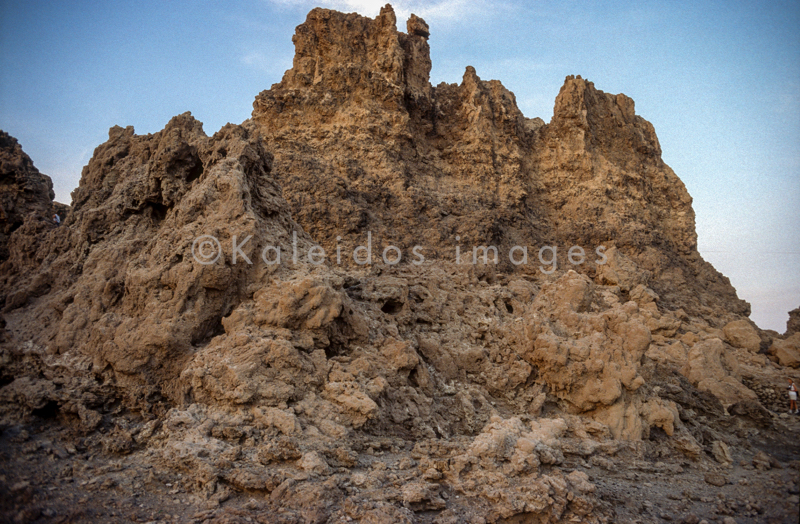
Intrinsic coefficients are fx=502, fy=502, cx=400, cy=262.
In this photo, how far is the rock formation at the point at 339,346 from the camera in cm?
607

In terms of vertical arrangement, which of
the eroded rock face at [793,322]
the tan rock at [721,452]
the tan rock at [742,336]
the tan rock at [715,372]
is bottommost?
the tan rock at [721,452]

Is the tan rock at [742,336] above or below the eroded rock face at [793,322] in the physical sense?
below

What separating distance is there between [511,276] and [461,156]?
4.91m

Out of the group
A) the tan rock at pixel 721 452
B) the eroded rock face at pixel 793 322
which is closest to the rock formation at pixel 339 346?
the tan rock at pixel 721 452

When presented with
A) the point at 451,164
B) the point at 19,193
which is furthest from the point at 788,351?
the point at 19,193

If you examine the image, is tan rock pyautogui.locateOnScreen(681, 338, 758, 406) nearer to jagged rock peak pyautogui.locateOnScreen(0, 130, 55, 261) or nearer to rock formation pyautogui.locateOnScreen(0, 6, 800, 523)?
rock formation pyautogui.locateOnScreen(0, 6, 800, 523)

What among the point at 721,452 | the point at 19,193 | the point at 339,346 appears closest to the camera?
the point at 339,346

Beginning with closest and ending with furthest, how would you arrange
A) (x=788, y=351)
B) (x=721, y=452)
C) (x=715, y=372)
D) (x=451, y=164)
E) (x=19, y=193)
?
1. (x=721, y=452)
2. (x=19, y=193)
3. (x=715, y=372)
4. (x=788, y=351)
5. (x=451, y=164)

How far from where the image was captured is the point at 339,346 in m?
8.59

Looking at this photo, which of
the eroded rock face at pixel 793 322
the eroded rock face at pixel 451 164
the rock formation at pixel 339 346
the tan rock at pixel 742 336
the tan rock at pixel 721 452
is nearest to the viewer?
the rock formation at pixel 339 346

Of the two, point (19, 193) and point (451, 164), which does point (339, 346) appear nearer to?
point (19, 193)

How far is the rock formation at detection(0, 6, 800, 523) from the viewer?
6.07 m

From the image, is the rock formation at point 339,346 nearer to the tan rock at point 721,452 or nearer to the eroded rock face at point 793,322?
the tan rock at point 721,452

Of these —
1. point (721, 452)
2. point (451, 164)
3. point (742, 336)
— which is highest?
point (451, 164)
